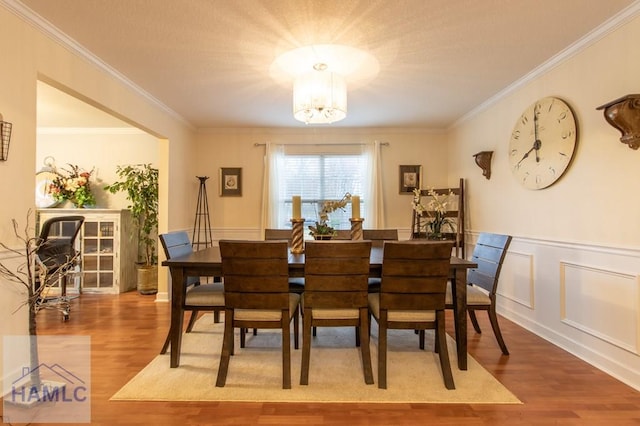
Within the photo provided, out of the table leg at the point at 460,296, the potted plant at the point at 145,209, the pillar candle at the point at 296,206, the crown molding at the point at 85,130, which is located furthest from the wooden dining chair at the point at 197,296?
the crown molding at the point at 85,130

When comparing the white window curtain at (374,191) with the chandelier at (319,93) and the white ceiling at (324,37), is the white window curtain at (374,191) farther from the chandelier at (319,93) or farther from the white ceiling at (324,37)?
the chandelier at (319,93)

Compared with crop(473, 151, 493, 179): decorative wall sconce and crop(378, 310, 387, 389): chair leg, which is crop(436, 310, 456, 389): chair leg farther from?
crop(473, 151, 493, 179): decorative wall sconce

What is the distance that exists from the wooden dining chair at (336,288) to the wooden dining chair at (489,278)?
0.74 meters

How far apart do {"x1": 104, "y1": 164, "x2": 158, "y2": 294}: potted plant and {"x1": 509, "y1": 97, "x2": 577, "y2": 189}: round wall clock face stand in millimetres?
4358

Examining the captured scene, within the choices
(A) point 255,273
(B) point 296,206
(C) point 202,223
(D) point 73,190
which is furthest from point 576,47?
(D) point 73,190

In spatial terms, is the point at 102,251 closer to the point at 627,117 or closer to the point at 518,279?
the point at 518,279

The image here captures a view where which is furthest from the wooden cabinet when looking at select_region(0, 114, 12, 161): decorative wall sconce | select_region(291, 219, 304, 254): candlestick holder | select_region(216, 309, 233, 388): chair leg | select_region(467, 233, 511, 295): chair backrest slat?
select_region(467, 233, 511, 295): chair backrest slat

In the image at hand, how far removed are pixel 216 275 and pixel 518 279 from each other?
2.86 metres

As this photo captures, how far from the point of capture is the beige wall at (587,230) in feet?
6.93

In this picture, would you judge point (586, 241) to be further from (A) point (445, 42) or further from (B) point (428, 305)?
(A) point (445, 42)

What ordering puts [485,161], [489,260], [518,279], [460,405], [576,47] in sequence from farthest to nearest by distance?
Answer: [485,161], [518,279], [489,260], [576,47], [460,405]

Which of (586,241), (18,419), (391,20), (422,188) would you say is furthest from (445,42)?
(18,419)

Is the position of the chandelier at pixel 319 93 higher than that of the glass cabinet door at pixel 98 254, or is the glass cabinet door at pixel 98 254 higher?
the chandelier at pixel 319 93

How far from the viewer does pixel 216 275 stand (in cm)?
224
